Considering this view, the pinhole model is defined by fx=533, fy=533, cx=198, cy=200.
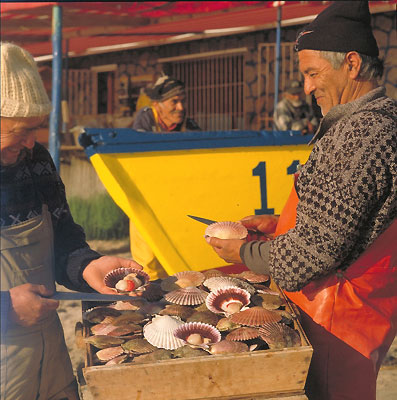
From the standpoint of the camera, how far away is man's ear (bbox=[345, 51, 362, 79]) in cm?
174

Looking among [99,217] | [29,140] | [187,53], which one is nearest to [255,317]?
[29,140]

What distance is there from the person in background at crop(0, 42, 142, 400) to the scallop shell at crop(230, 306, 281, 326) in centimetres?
46

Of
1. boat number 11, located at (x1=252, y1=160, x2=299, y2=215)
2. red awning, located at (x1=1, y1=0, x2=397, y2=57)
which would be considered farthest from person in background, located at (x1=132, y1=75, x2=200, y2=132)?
red awning, located at (x1=1, y1=0, x2=397, y2=57)

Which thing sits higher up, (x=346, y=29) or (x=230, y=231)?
(x=346, y=29)

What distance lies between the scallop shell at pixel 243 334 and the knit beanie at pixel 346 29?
0.93 metres

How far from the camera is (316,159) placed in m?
1.67

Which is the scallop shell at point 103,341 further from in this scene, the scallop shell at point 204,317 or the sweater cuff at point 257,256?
the sweater cuff at point 257,256

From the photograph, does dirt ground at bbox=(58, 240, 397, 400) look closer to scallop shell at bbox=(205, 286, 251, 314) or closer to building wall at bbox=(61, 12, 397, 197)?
scallop shell at bbox=(205, 286, 251, 314)

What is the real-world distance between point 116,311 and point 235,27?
323 inches

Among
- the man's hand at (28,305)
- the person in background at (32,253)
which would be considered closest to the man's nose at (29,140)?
the person in background at (32,253)

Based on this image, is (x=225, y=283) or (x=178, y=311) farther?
(x=225, y=283)

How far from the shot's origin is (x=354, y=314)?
5.64 ft

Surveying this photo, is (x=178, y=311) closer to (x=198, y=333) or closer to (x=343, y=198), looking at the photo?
(x=198, y=333)

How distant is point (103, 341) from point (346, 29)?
3.99 feet
